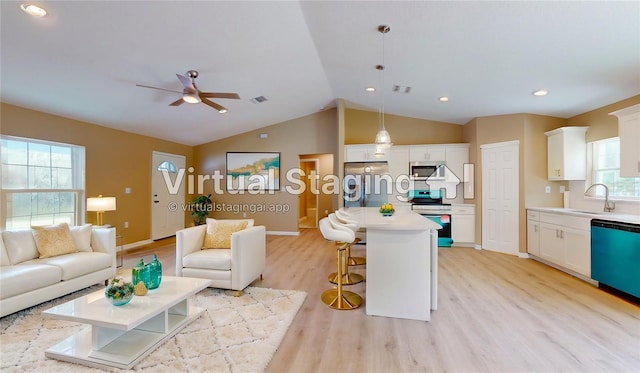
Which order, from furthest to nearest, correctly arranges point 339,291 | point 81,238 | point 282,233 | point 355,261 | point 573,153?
point 282,233 → point 355,261 → point 573,153 → point 81,238 → point 339,291

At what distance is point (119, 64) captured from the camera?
3078 mm

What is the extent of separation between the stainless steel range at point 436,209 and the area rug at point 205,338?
3.50m

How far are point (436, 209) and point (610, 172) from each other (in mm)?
2482

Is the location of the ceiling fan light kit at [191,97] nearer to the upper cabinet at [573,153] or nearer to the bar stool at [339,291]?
the bar stool at [339,291]

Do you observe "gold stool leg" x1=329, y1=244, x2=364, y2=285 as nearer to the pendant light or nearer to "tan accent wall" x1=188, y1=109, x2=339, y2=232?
the pendant light

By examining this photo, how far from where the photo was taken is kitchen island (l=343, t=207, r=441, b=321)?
252cm

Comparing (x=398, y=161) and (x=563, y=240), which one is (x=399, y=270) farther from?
(x=398, y=161)

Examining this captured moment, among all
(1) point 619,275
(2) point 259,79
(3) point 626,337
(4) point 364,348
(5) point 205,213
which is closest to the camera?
(4) point 364,348

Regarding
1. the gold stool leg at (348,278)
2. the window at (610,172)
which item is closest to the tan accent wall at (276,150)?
the gold stool leg at (348,278)

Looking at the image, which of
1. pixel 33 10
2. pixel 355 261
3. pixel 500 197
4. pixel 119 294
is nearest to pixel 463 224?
pixel 500 197

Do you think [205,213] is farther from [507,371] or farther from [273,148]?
[507,371]

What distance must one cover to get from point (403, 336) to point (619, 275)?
2.72 m

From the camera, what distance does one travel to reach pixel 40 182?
3883 millimetres

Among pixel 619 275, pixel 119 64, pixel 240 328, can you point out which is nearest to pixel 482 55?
pixel 619 275
